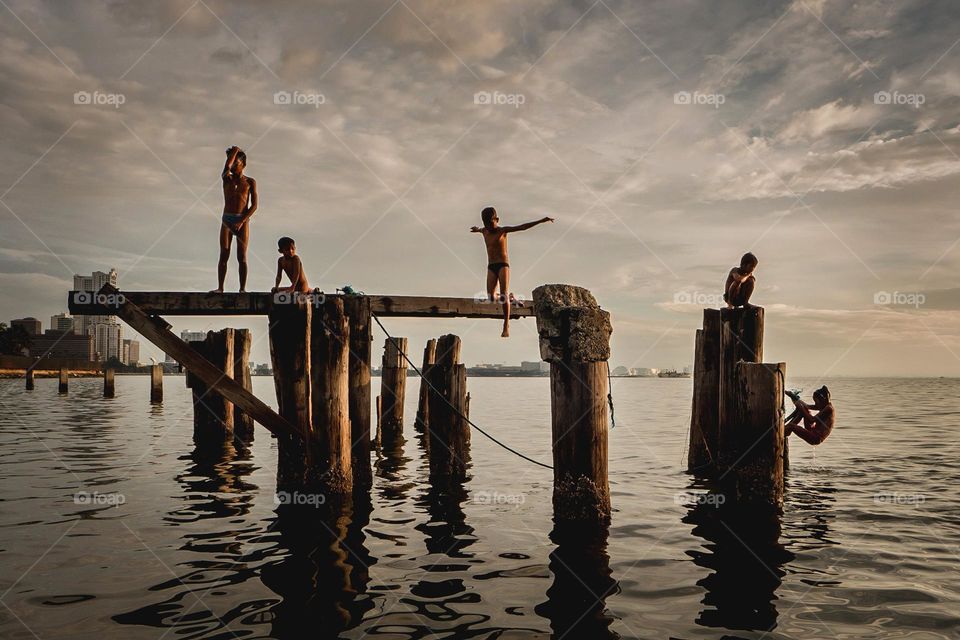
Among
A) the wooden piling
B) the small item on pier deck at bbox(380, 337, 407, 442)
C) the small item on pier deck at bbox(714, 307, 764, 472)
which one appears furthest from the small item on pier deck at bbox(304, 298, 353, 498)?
the small item on pier deck at bbox(380, 337, 407, 442)

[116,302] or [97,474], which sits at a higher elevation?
[116,302]

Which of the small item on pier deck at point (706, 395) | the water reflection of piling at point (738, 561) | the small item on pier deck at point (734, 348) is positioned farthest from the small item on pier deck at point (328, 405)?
the small item on pier deck at point (706, 395)

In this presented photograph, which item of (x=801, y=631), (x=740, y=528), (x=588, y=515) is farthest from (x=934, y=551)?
(x=588, y=515)

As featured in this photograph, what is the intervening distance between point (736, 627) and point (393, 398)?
14075 mm

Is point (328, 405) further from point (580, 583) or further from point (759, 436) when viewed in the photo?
point (759, 436)

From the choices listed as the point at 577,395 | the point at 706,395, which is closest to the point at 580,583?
the point at 577,395

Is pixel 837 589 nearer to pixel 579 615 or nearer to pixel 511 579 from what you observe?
pixel 579 615

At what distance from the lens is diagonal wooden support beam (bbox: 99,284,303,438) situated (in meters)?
9.34

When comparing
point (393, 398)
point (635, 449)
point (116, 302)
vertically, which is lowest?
point (635, 449)

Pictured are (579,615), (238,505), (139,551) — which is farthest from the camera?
(238,505)

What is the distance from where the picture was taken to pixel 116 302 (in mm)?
9359

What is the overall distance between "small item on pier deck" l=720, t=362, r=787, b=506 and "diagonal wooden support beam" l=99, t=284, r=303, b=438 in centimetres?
648

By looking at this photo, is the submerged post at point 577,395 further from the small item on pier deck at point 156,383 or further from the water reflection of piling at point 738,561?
the small item on pier deck at point 156,383

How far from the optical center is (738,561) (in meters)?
7.73
